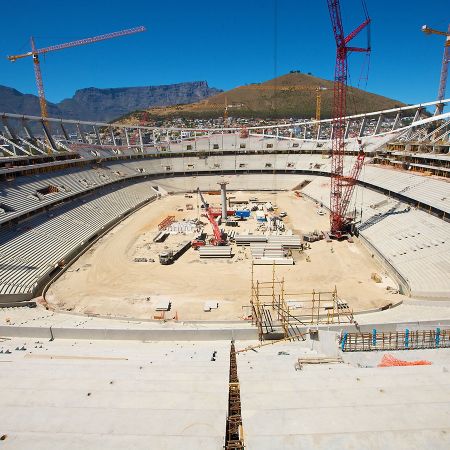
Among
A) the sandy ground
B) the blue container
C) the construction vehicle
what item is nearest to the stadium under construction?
the sandy ground

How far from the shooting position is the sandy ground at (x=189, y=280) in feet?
84.6

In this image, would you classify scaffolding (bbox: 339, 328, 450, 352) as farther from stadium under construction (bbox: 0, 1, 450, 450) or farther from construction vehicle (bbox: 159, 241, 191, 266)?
construction vehicle (bbox: 159, 241, 191, 266)

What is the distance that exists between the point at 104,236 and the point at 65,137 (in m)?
36.8

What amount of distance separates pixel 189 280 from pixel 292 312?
1035 centimetres

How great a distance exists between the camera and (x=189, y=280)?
98.5ft

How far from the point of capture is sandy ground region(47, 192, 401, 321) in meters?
25.8

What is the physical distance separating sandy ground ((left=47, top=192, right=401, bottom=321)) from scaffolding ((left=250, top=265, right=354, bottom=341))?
1.23m

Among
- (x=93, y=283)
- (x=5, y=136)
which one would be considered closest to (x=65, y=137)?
(x=5, y=136)

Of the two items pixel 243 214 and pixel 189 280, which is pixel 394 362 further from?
pixel 243 214

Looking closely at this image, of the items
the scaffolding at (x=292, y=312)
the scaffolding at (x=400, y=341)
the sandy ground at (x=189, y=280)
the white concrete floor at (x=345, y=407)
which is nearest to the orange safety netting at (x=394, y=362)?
the white concrete floor at (x=345, y=407)

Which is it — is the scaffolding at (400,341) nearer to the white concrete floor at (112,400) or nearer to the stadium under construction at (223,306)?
the stadium under construction at (223,306)

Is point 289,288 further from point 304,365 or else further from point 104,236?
point 104,236

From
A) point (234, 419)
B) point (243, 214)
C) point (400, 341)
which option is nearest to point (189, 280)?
point (400, 341)

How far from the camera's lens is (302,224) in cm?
4662
